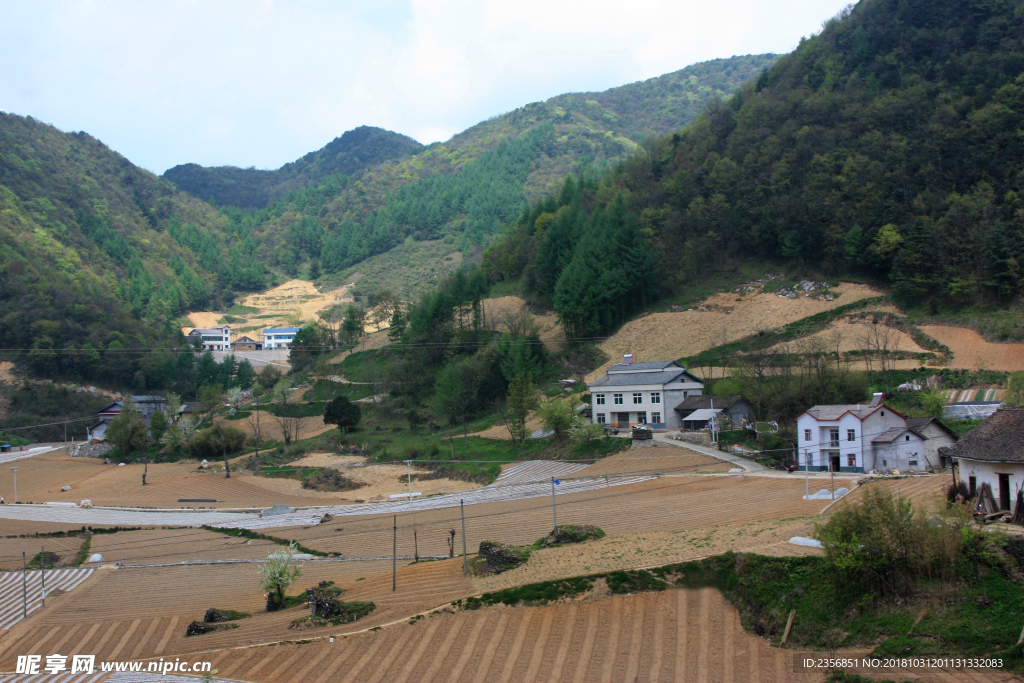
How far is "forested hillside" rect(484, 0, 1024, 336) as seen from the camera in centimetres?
4941

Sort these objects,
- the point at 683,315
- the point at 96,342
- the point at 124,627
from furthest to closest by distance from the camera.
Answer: the point at 96,342
the point at 683,315
the point at 124,627

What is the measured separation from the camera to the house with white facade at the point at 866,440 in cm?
2806

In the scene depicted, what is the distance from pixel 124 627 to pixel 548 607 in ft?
40.0

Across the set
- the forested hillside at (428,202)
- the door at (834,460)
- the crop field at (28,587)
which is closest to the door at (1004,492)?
the door at (834,460)

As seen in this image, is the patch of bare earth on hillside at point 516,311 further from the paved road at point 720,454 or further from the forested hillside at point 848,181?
the paved road at point 720,454

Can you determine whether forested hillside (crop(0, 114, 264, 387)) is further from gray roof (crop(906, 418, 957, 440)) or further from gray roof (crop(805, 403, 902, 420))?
gray roof (crop(906, 418, 957, 440))

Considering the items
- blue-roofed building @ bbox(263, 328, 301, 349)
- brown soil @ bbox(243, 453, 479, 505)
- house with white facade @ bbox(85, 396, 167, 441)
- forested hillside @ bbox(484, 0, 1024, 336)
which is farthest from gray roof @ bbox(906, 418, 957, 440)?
blue-roofed building @ bbox(263, 328, 301, 349)

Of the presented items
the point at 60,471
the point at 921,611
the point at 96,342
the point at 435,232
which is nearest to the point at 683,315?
the point at 921,611

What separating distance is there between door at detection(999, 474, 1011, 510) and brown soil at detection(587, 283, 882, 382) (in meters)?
34.2

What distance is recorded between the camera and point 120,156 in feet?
572

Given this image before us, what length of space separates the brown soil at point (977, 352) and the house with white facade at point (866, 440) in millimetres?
14256

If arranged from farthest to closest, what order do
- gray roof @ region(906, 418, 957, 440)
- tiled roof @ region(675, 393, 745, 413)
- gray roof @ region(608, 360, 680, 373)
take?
1. gray roof @ region(608, 360, 680, 373)
2. tiled roof @ region(675, 393, 745, 413)
3. gray roof @ region(906, 418, 957, 440)

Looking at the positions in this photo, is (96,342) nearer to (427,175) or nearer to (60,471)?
(60,471)

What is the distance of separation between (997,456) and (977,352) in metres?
28.3
